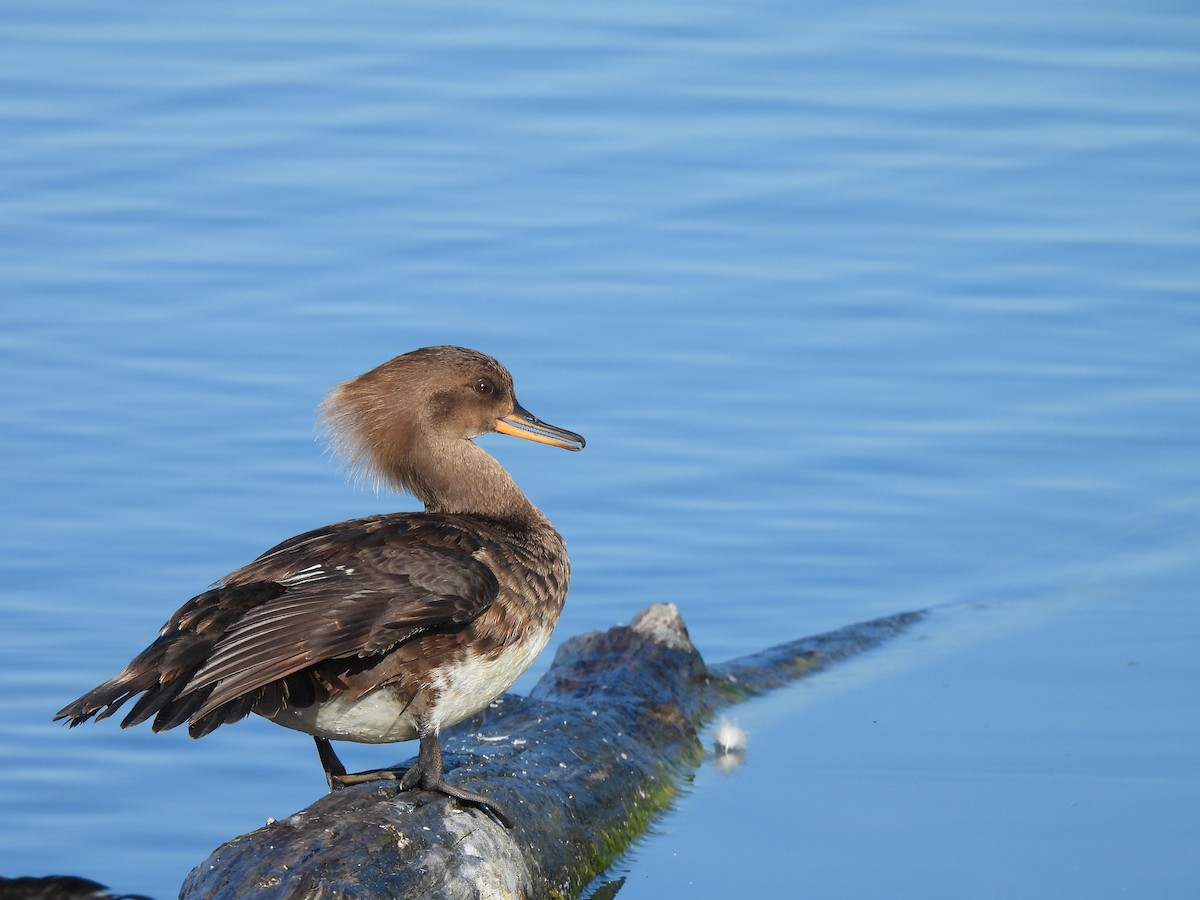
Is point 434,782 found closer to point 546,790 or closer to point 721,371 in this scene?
point 546,790

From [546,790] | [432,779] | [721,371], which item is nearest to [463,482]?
[546,790]

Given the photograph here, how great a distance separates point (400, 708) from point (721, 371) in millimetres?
4580

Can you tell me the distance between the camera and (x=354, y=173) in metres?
11.0

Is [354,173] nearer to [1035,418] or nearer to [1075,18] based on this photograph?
[1035,418]

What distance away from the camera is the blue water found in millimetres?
6305

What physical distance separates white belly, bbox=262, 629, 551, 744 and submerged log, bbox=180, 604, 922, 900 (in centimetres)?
16

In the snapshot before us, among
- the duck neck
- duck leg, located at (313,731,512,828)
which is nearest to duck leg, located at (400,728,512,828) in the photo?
duck leg, located at (313,731,512,828)

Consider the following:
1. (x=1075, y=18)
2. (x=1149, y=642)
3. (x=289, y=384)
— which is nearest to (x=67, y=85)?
(x=289, y=384)

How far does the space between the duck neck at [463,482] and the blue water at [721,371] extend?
45.2 inches

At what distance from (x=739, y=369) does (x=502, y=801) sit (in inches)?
177

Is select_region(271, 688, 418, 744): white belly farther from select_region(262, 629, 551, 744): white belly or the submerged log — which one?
the submerged log

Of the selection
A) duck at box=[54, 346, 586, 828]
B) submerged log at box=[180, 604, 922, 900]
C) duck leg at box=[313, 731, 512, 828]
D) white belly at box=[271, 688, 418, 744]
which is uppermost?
duck at box=[54, 346, 586, 828]

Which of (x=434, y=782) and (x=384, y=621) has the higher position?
(x=384, y=621)

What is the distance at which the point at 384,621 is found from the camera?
4.79 metres
